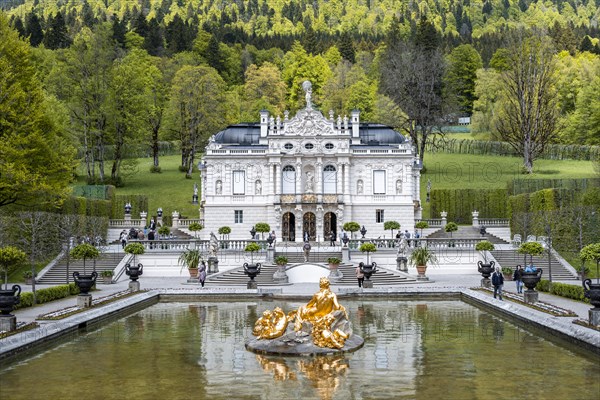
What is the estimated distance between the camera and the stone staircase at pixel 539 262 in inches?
1669

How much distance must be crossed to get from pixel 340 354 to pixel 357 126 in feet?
152

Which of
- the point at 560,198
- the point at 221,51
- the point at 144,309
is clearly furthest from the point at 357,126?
the point at 221,51

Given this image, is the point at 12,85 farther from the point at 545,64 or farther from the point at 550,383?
the point at 545,64

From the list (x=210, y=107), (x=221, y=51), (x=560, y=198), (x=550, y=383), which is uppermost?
(x=221, y=51)

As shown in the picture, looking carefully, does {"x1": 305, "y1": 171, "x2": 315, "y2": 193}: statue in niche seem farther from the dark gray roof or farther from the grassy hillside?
the grassy hillside

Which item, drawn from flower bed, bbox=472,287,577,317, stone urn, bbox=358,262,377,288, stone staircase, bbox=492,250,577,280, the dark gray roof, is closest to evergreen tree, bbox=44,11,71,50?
the dark gray roof

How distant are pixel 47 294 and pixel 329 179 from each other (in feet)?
110

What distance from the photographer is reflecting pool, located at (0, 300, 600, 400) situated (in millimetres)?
14820

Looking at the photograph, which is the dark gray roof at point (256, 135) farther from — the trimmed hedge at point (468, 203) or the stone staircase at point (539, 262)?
the stone staircase at point (539, 262)

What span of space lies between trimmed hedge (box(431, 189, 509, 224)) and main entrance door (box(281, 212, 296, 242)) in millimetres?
14538

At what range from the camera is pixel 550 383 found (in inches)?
607

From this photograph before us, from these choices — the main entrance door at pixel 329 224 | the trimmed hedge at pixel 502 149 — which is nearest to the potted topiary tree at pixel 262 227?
the main entrance door at pixel 329 224

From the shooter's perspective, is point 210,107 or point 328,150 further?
point 210,107

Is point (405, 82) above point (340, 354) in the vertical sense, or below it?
above
